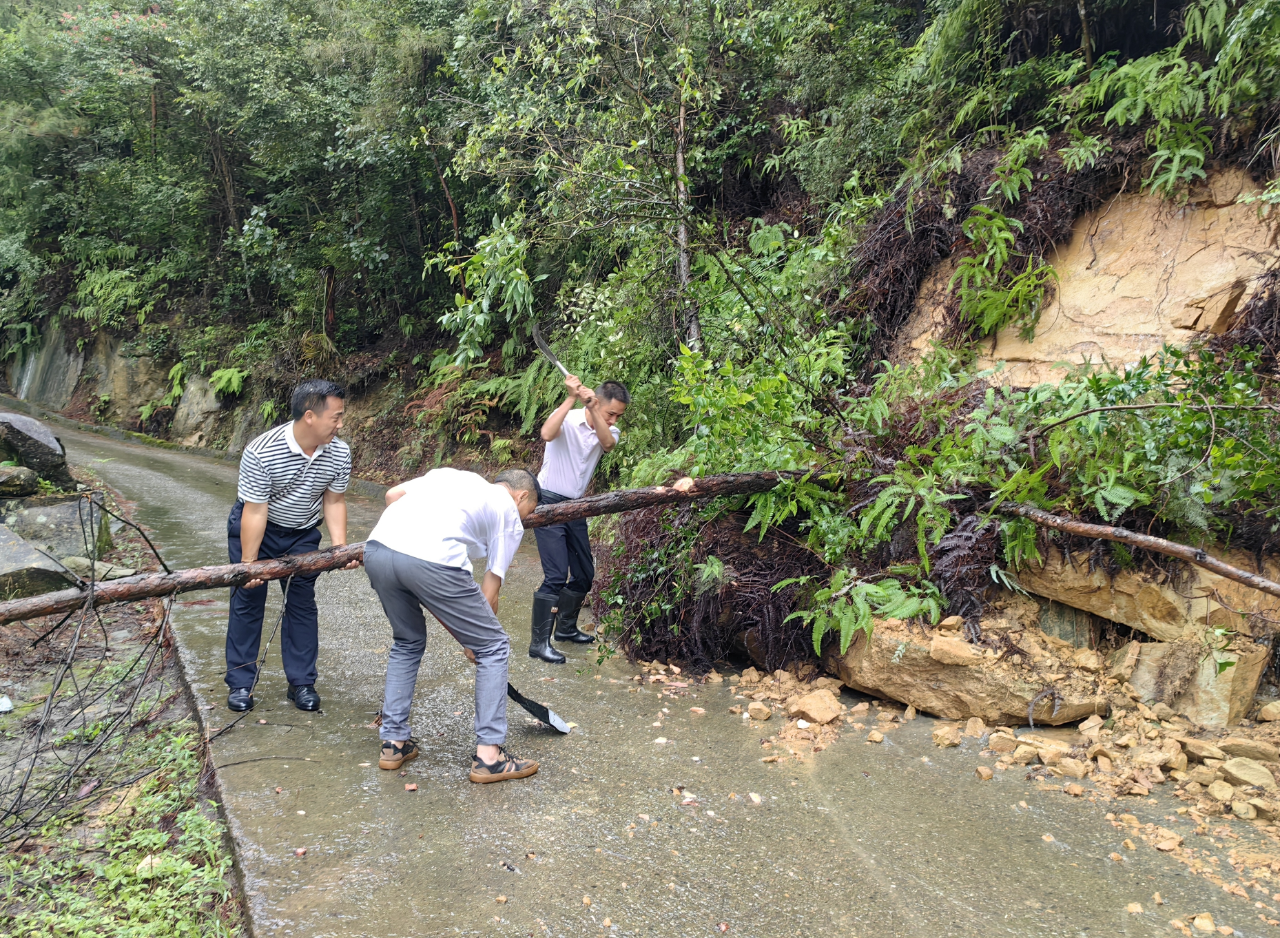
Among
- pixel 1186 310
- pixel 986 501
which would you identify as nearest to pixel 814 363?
pixel 986 501

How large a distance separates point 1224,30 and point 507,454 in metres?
8.37

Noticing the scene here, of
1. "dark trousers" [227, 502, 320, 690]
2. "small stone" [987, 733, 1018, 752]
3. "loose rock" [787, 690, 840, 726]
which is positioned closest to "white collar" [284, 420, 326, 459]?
"dark trousers" [227, 502, 320, 690]

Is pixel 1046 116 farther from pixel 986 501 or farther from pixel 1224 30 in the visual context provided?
pixel 986 501

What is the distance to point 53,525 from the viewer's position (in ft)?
24.7

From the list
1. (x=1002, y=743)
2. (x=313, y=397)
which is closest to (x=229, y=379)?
(x=313, y=397)

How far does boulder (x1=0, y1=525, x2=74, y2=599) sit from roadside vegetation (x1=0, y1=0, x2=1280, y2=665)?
3459 millimetres

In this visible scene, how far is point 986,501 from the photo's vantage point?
4855mm

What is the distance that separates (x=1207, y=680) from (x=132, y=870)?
502cm

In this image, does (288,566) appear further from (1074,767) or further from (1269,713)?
(1269,713)

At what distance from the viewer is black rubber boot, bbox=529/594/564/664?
545cm

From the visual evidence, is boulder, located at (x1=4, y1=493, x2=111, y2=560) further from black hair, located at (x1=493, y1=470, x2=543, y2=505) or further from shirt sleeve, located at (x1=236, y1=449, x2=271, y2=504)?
black hair, located at (x1=493, y1=470, x2=543, y2=505)

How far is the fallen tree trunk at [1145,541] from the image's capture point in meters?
3.70

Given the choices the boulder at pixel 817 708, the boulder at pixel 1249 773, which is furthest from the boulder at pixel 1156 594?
the boulder at pixel 817 708

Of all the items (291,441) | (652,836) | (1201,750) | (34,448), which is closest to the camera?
(652,836)
